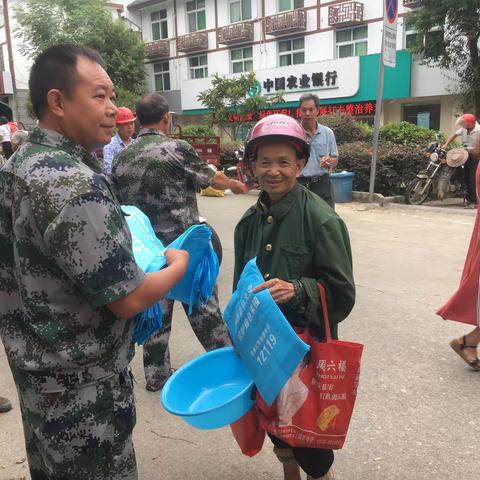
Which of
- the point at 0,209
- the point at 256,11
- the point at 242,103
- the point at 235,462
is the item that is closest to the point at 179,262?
the point at 0,209

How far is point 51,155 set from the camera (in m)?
1.28

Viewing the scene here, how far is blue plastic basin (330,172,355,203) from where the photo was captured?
969 cm

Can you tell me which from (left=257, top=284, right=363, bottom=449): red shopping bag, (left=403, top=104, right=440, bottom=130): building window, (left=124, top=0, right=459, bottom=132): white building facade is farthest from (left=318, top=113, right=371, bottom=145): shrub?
(left=257, top=284, right=363, bottom=449): red shopping bag

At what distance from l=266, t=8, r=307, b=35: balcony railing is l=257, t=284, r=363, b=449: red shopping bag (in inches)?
871

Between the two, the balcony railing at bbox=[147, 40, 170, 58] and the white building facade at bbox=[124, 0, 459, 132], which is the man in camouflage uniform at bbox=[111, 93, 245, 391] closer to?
the white building facade at bbox=[124, 0, 459, 132]

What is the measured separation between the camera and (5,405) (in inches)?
120

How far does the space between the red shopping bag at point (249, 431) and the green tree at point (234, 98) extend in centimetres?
1588

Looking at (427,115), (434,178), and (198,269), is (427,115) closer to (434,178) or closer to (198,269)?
(434,178)

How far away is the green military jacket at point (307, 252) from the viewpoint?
68.4 inches

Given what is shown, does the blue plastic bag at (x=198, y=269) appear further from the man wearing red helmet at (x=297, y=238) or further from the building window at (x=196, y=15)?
the building window at (x=196, y=15)

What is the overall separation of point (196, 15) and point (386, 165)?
20.4 metres

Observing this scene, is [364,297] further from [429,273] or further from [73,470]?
[73,470]

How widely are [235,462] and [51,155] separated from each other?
183 cm

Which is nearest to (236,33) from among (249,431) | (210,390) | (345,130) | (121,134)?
(345,130)
